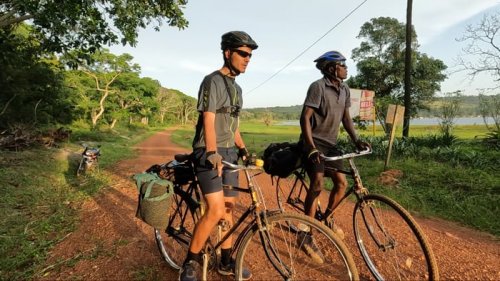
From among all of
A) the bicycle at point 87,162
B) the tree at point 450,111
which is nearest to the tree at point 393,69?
the tree at point 450,111

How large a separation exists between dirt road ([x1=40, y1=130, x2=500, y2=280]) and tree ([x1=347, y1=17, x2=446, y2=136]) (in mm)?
21270

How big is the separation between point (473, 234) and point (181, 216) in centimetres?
441

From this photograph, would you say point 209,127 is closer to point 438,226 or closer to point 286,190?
point 286,190

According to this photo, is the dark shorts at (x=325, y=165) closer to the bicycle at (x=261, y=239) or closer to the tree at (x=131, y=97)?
the bicycle at (x=261, y=239)

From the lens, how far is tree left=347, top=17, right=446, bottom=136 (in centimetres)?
2436

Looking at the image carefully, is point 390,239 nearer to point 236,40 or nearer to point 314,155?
point 314,155

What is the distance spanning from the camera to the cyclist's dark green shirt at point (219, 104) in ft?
8.73

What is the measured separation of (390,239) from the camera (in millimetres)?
3152

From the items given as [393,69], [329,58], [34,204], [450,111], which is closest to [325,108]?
[329,58]

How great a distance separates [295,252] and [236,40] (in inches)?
87.9

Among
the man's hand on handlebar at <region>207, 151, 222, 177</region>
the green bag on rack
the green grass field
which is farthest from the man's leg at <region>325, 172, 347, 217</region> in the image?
the green grass field

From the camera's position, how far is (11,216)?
513 cm

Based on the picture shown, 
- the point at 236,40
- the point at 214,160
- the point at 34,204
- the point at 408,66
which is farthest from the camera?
the point at 408,66

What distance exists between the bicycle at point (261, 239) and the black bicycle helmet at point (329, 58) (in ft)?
4.86
